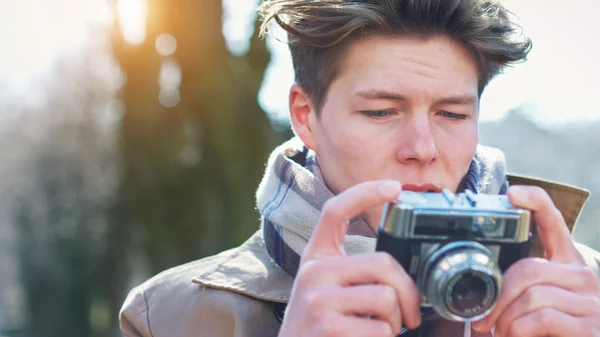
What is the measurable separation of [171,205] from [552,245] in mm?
12858

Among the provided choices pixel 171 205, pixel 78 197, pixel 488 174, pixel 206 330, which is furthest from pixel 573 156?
pixel 78 197

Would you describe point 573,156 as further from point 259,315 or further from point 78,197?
point 78,197

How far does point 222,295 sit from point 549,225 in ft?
3.34

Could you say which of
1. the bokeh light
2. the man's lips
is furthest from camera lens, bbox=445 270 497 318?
the bokeh light

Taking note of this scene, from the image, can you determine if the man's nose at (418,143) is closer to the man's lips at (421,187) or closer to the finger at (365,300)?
the man's lips at (421,187)

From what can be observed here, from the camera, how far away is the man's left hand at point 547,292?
1.50m

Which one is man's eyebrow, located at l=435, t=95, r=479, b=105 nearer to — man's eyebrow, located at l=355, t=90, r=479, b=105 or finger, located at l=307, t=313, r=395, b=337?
man's eyebrow, located at l=355, t=90, r=479, b=105

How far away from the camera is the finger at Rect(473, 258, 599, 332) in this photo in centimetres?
152

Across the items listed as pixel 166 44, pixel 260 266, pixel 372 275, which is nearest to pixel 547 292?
pixel 372 275

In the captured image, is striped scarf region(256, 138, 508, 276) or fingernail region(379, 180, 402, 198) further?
striped scarf region(256, 138, 508, 276)

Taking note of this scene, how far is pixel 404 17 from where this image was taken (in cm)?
205

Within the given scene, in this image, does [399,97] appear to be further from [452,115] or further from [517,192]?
[517,192]

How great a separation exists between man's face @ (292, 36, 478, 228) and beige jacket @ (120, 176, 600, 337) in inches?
15.1

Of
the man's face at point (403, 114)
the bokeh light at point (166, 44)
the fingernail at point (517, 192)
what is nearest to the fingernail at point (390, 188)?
the fingernail at point (517, 192)
